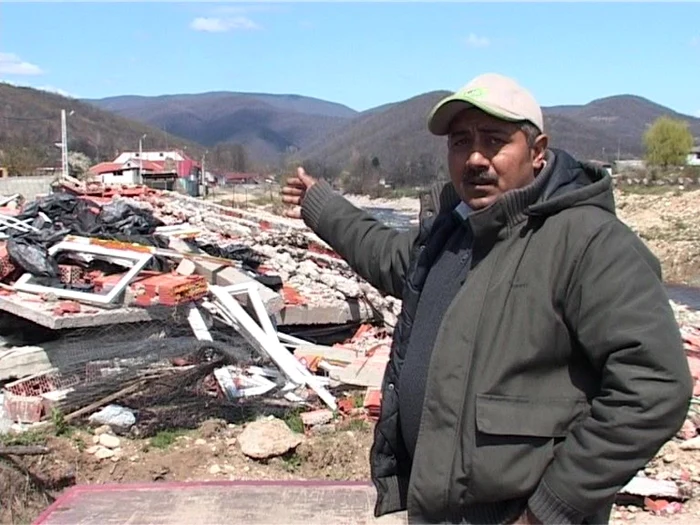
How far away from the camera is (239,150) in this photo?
412 ft

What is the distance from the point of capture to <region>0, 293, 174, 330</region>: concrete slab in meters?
6.99

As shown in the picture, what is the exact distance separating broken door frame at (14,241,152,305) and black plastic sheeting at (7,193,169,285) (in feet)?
0.49

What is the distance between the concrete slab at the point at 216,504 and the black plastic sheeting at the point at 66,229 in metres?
4.75

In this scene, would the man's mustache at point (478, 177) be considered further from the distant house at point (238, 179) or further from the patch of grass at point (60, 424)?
the distant house at point (238, 179)

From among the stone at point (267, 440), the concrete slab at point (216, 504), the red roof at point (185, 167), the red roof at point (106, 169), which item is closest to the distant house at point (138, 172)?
the red roof at point (106, 169)

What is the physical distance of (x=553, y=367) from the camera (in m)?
1.79

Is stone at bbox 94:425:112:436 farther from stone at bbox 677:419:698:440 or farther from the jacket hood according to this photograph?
the jacket hood

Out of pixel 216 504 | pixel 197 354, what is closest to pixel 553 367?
pixel 216 504

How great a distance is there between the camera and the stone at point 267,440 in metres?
5.71

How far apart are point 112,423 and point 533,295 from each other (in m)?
4.92

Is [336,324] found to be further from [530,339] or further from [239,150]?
[239,150]

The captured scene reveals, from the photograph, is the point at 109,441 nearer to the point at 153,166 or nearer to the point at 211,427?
the point at 211,427

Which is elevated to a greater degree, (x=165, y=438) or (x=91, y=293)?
(x=91, y=293)

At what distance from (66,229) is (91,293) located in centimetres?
266
